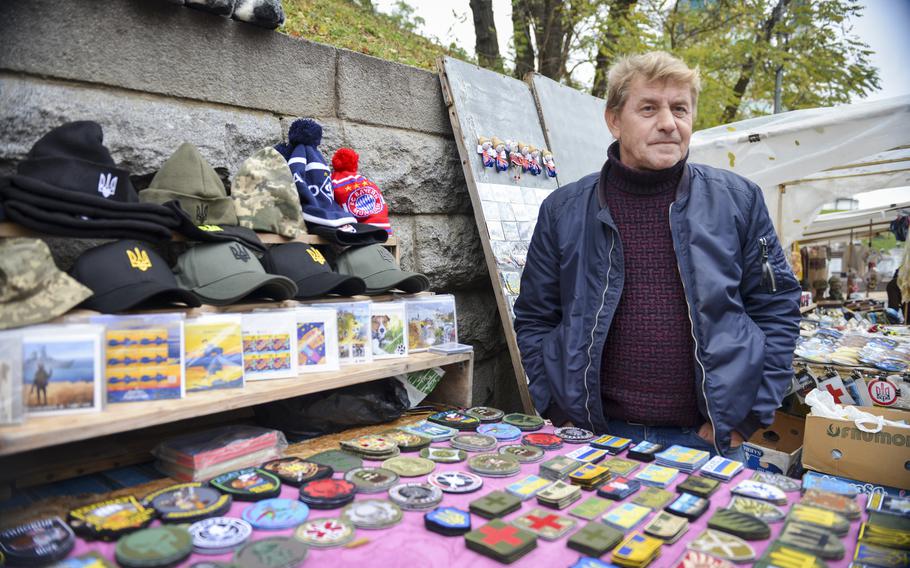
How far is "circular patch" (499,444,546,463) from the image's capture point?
1.86m

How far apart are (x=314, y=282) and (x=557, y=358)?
1013 millimetres

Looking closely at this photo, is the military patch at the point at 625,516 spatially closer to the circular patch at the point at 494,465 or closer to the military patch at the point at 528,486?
the military patch at the point at 528,486

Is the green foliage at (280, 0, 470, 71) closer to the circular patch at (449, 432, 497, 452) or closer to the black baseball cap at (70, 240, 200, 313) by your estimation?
the black baseball cap at (70, 240, 200, 313)

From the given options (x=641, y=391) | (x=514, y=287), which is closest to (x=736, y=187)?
(x=641, y=391)

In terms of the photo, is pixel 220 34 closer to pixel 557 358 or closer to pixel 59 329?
pixel 59 329

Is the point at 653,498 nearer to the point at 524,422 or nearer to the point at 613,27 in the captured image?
the point at 524,422

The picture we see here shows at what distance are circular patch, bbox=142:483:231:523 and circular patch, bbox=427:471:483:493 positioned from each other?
56 centimetres

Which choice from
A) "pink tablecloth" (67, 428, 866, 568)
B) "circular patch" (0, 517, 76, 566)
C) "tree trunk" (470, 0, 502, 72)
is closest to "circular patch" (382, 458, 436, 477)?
"pink tablecloth" (67, 428, 866, 568)

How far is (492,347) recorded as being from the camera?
3867mm

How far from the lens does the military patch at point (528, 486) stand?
1581 millimetres

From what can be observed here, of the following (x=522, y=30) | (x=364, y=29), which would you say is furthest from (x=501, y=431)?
(x=522, y=30)

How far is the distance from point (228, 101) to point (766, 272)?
228cm

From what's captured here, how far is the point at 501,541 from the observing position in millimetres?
1286

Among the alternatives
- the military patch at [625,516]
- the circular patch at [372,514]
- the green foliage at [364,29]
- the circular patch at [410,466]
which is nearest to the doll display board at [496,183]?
the green foliage at [364,29]
